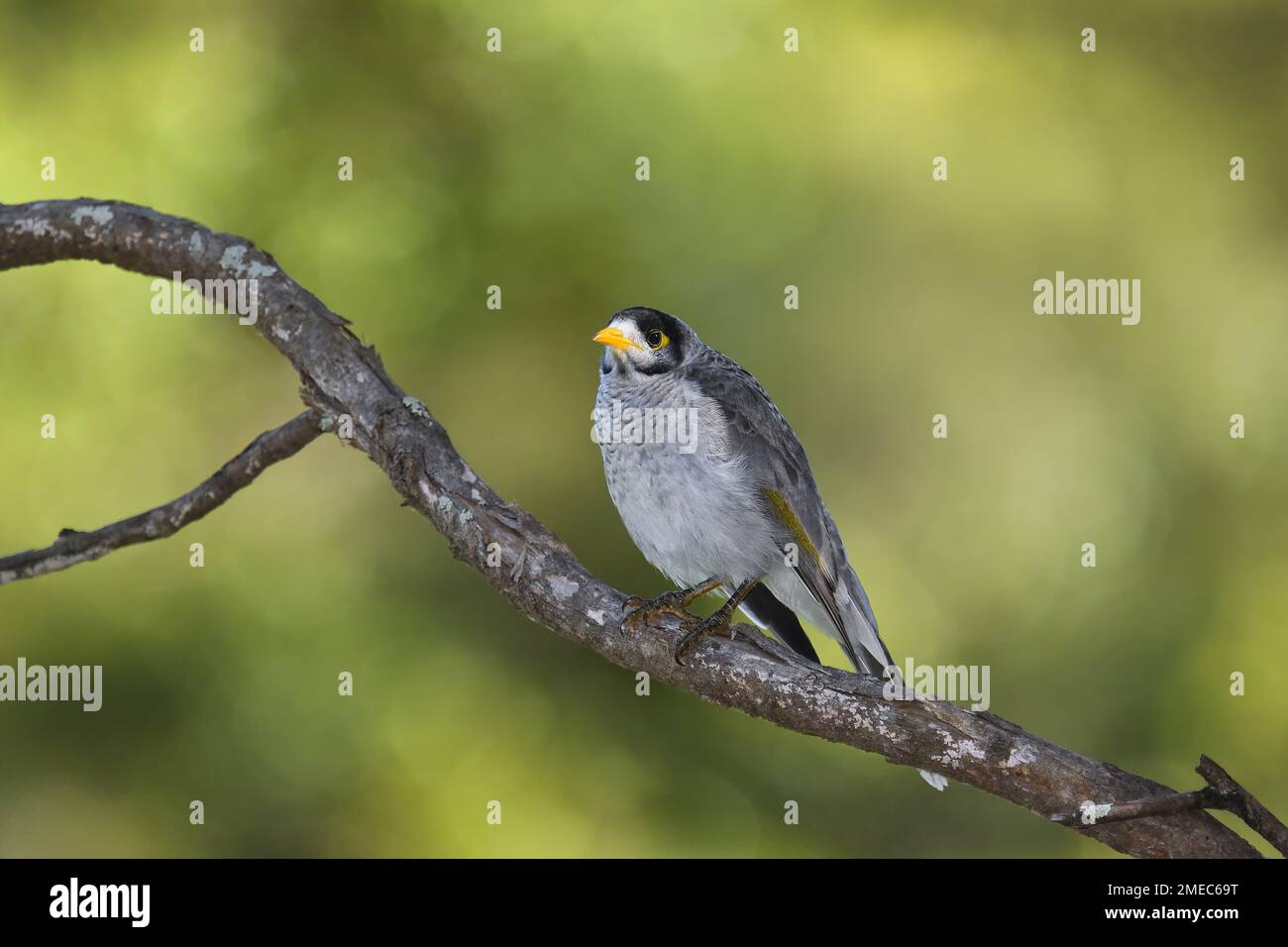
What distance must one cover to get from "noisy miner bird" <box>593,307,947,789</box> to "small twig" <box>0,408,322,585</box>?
0.90 m

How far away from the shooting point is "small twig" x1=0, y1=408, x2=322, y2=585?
3.53 m

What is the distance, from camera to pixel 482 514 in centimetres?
321

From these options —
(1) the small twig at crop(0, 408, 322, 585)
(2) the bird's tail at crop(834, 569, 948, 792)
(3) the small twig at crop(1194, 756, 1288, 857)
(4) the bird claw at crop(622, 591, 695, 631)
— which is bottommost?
(3) the small twig at crop(1194, 756, 1288, 857)

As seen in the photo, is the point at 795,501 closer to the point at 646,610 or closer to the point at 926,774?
the point at 646,610

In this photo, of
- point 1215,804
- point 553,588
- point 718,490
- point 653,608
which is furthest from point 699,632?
point 1215,804

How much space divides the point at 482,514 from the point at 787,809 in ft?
13.4

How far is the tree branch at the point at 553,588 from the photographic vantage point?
2.71m

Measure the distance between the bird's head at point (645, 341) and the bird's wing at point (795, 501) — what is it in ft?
0.29

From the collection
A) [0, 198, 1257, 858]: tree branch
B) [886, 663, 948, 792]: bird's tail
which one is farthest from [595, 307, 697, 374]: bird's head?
Answer: [886, 663, 948, 792]: bird's tail

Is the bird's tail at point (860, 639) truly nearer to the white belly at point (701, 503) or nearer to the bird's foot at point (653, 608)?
the white belly at point (701, 503)

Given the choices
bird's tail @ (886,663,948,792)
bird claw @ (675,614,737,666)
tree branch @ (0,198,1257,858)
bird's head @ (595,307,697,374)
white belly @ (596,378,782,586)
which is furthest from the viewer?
bird's head @ (595,307,697,374)

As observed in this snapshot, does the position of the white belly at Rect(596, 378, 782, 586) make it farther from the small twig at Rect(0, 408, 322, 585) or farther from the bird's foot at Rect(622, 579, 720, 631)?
the small twig at Rect(0, 408, 322, 585)

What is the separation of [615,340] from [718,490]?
578mm

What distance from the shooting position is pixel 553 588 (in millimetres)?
3115
